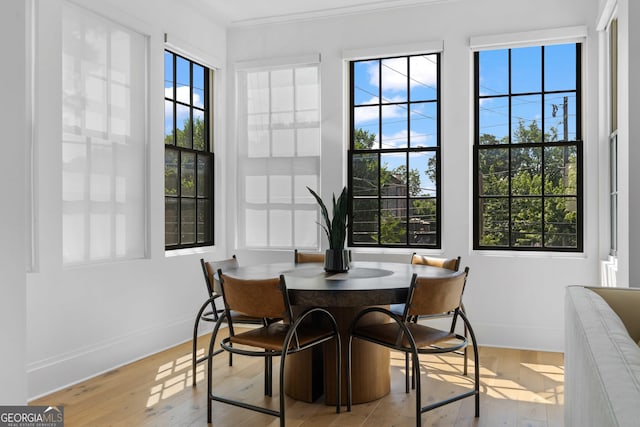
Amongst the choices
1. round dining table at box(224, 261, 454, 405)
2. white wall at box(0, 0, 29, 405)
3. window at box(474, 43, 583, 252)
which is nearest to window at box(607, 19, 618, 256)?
window at box(474, 43, 583, 252)

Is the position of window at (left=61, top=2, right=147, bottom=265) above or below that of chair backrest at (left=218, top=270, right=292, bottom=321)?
above

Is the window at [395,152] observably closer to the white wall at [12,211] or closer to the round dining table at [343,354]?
the round dining table at [343,354]

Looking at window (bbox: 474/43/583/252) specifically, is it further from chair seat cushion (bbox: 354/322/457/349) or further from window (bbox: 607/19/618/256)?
chair seat cushion (bbox: 354/322/457/349)

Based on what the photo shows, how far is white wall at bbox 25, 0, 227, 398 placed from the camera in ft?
11.2

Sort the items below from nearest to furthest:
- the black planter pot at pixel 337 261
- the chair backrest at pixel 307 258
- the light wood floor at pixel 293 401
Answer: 1. the light wood floor at pixel 293 401
2. the black planter pot at pixel 337 261
3. the chair backrest at pixel 307 258

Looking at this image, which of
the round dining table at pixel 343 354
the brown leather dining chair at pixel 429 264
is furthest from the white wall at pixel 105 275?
the brown leather dining chair at pixel 429 264

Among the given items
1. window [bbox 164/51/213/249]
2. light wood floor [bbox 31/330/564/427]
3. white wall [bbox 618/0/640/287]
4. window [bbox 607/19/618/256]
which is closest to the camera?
light wood floor [bbox 31/330/564/427]

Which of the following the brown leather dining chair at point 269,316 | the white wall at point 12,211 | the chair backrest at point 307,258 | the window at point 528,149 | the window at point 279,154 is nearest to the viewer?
the white wall at point 12,211

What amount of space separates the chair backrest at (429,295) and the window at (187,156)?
2731mm

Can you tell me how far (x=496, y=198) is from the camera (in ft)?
15.8

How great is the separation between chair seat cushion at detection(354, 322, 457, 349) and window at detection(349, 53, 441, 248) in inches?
79.9

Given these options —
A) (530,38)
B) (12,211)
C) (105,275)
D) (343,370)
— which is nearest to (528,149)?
(530,38)

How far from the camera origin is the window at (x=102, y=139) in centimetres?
371

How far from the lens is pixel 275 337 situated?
293 cm
